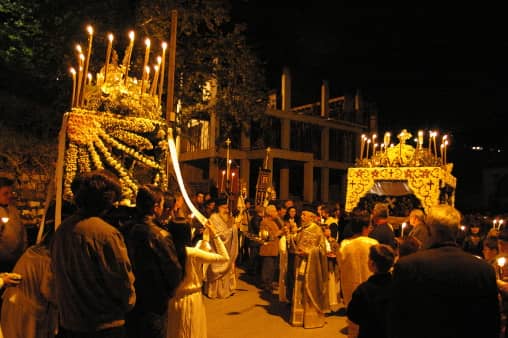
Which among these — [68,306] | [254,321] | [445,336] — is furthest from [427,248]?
[254,321]

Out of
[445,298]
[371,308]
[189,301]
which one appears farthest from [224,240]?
[445,298]

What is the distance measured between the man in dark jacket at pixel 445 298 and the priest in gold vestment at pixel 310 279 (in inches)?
156

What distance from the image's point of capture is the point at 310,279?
6473 millimetres

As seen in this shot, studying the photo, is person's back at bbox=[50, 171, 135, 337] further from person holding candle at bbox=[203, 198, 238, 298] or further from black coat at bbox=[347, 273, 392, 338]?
person holding candle at bbox=[203, 198, 238, 298]

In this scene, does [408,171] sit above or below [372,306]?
above

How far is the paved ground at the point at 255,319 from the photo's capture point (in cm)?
602

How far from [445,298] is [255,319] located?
4754 mm

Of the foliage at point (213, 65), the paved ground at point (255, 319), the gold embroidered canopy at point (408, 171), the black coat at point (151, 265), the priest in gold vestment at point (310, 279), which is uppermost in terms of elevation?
the foliage at point (213, 65)

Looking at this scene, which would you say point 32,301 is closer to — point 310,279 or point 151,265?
point 151,265

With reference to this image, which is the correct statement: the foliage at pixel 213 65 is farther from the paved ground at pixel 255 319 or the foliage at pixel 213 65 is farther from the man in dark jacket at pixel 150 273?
the man in dark jacket at pixel 150 273

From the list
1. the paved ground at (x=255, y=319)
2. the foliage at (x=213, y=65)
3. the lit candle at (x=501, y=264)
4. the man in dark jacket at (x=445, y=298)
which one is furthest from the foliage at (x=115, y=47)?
the man in dark jacket at (x=445, y=298)

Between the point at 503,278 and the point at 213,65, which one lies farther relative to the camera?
the point at 213,65

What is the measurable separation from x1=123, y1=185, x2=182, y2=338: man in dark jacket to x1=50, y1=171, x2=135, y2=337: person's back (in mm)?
639

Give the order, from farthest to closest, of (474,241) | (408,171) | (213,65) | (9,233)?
(213,65)
(408,171)
(474,241)
(9,233)
